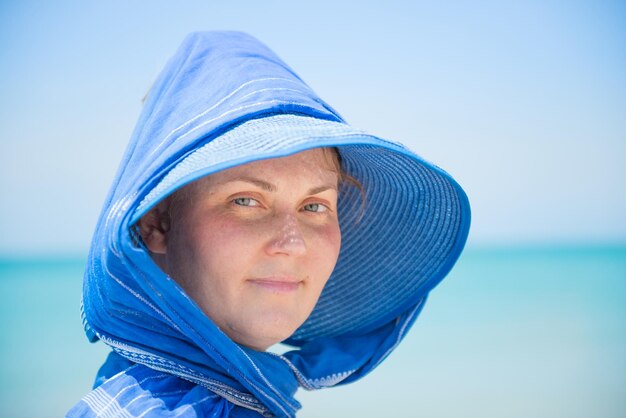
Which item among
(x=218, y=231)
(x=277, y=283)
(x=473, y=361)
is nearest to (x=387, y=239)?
(x=277, y=283)

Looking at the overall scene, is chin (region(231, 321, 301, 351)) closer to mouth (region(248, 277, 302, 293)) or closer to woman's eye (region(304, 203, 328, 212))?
mouth (region(248, 277, 302, 293))

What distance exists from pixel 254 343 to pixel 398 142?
1.92 feet

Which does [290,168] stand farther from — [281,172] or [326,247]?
[326,247]

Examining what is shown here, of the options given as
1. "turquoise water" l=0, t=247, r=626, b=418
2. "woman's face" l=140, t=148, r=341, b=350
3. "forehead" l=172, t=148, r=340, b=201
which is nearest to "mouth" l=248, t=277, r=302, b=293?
"woman's face" l=140, t=148, r=341, b=350

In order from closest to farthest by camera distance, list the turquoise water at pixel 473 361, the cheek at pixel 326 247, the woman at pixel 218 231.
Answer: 1. the woman at pixel 218 231
2. the cheek at pixel 326 247
3. the turquoise water at pixel 473 361

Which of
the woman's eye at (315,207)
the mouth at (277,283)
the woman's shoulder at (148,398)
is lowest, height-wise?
the woman's shoulder at (148,398)

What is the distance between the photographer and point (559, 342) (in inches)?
292

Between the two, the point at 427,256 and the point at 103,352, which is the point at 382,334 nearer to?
the point at 427,256

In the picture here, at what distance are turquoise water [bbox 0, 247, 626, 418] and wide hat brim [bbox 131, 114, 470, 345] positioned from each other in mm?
2663

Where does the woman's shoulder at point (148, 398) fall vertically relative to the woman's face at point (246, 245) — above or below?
below

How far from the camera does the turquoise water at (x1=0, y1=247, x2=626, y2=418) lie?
500 centimetres

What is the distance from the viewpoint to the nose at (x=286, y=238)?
4.87 feet

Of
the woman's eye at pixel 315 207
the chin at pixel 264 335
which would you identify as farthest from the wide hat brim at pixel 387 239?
the chin at pixel 264 335

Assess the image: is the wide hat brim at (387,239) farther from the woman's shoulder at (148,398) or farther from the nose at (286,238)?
the woman's shoulder at (148,398)
